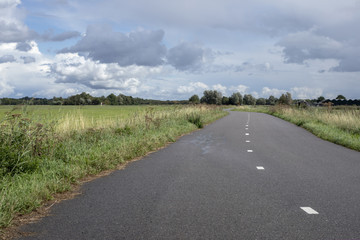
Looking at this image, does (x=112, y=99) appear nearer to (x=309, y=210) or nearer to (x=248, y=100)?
(x=248, y=100)

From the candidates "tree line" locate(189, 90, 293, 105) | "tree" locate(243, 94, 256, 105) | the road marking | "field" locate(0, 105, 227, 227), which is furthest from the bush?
"tree" locate(243, 94, 256, 105)

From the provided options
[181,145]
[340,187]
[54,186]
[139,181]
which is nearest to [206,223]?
[139,181]

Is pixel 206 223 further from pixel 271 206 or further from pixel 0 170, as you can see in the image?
pixel 0 170

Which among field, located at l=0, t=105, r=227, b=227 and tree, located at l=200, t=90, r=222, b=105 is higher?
tree, located at l=200, t=90, r=222, b=105

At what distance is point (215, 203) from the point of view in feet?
16.1

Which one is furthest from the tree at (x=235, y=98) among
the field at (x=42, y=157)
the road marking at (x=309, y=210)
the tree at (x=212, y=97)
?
the road marking at (x=309, y=210)

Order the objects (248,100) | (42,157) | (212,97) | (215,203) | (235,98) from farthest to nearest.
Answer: (248,100) < (235,98) < (212,97) < (42,157) < (215,203)

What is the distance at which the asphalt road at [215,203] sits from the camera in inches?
150

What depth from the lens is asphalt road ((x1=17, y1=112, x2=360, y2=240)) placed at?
3818 mm

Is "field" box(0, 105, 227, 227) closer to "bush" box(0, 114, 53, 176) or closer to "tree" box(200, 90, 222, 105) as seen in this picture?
"bush" box(0, 114, 53, 176)

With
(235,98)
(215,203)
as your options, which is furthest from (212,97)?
(215,203)

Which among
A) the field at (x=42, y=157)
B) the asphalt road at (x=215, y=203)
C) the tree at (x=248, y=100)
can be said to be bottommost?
the asphalt road at (x=215, y=203)

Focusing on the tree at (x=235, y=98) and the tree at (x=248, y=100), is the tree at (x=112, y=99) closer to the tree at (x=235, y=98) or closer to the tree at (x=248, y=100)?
the tree at (x=235, y=98)

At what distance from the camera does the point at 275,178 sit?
6.73m
